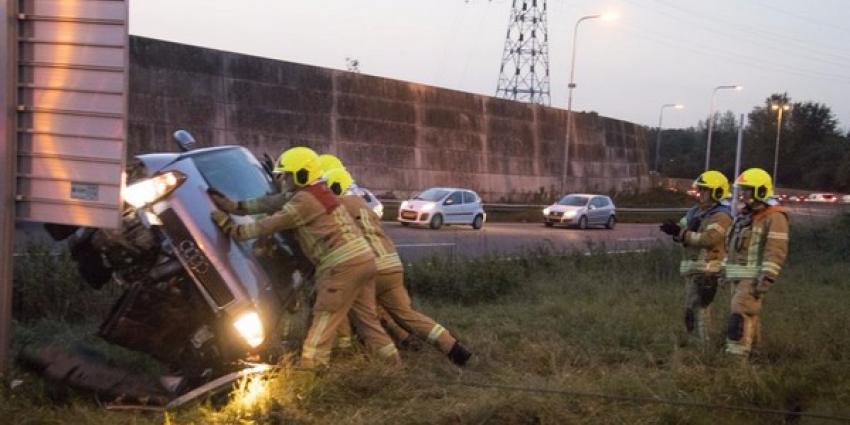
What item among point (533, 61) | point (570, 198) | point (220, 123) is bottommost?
point (570, 198)

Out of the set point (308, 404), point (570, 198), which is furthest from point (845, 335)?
point (570, 198)

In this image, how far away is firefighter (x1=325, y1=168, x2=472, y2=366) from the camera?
279 inches

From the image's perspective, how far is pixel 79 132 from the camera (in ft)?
17.7

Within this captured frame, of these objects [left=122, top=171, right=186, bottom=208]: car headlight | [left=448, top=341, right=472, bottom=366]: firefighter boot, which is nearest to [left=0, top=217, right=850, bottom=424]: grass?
[left=448, top=341, right=472, bottom=366]: firefighter boot

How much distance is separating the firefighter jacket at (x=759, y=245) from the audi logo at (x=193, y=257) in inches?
173

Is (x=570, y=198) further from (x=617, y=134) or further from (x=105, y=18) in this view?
(x=105, y=18)

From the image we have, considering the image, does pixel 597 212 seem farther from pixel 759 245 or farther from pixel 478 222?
pixel 759 245

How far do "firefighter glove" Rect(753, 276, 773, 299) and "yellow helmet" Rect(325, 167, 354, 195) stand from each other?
130 inches

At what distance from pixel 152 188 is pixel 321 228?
121 cm

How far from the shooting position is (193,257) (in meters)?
5.50

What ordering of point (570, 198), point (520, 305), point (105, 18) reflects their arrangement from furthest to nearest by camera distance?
point (570, 198), point (520, 305), point (105, 18)

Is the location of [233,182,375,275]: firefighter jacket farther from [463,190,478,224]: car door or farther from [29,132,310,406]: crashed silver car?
[463,190,478,224]: car door

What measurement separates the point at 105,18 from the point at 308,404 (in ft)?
7.94

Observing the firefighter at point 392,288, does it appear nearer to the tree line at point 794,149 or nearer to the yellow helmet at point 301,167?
the yellow helmet at point 301,167
